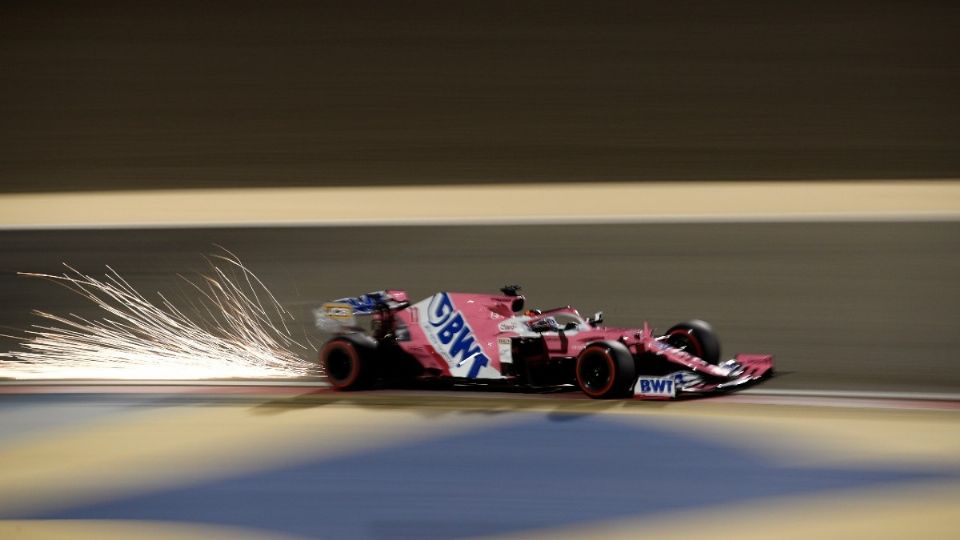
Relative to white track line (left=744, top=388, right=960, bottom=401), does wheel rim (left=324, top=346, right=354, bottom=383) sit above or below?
above

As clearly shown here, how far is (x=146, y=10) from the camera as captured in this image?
18.5m

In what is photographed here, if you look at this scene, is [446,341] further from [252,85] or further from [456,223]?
[252,85]

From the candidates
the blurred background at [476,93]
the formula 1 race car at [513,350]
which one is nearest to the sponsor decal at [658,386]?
the formula 1 race car at [513,350]

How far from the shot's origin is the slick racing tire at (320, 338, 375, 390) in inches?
357

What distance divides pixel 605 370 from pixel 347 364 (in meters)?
1.96

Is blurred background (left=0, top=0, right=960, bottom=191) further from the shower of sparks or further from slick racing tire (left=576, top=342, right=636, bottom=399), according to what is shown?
slick racing tire (left=576, top=342, right=636, bottom=399)

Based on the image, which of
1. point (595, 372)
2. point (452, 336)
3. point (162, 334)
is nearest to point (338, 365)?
point (452, 336)

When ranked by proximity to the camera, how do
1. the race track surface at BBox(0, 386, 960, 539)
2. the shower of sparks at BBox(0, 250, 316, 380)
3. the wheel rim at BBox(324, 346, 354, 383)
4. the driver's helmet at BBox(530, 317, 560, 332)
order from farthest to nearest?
1. the shower of sparks at BBox(0, 250, 316, 380)
2. the wheel rim at BBox(324, 346, 354, 383)
3. the driver's helmet at BBox(530, 317, 560, 332)
4. the race track surface at BBox(0, 386, 960, 539)

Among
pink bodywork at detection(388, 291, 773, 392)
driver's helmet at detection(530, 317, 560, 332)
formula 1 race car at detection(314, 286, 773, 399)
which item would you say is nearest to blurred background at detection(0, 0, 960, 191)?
formula 1 race car at detection(314, 286, 773, 399)

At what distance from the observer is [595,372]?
8.35m

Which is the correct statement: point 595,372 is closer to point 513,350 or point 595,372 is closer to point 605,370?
point 605,370

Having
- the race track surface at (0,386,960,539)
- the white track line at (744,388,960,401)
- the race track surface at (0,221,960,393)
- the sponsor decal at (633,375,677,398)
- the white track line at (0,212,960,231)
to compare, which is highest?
the white track line at (0,212,960,231)

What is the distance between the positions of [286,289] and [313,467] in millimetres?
3640

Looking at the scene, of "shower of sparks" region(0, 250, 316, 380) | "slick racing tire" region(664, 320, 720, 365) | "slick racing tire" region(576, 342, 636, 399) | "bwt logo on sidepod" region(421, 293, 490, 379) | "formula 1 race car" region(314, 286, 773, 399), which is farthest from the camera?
"shower of sparks" region(0, 250, 316, 380)
